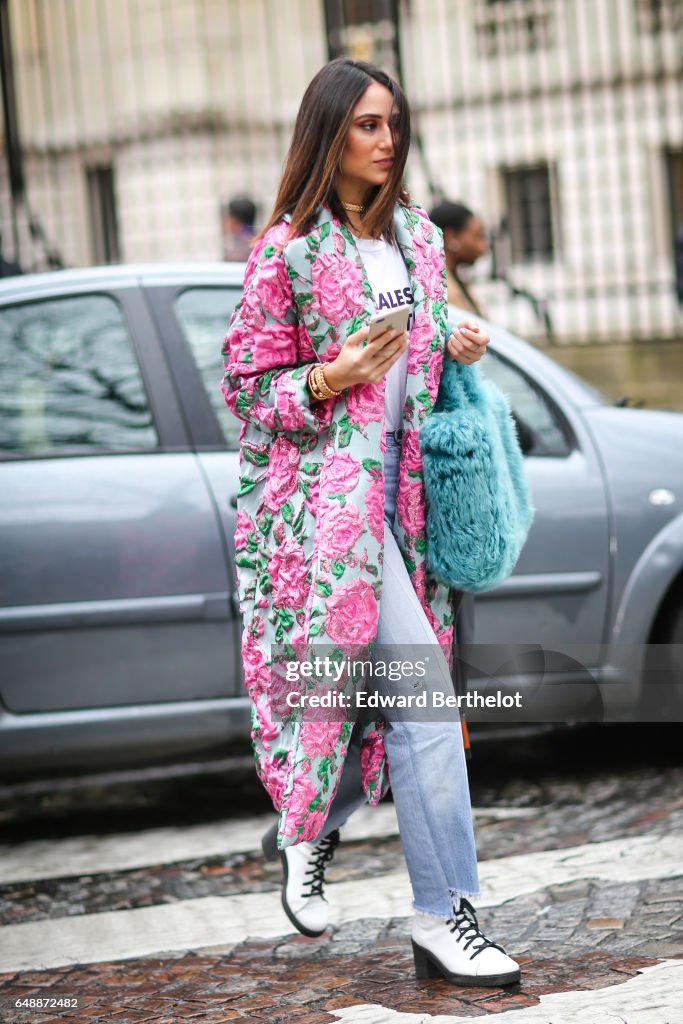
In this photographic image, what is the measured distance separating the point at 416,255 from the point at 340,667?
866 mm

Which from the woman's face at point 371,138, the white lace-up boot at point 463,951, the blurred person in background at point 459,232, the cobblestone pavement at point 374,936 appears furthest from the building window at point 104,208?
the white lace-up boot at point 463,951

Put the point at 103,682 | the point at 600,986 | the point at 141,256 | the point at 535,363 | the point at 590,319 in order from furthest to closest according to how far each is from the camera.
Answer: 1. the point at 141,256
2. the point at 590,319
3. the point at 535,363
4. the point at 103,682
5. the point at 600,986

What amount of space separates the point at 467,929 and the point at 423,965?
0.14 m

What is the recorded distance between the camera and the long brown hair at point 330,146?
120 inches

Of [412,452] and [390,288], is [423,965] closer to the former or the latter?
[412,452]

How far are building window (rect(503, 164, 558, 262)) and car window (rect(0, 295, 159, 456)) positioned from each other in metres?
14.2

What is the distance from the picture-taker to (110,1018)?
3.11 m

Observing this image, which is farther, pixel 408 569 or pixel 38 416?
pixel 38 416

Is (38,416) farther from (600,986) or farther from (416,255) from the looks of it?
(600,986)

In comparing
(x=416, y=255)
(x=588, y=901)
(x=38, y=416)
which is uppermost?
(x=416, y=255)

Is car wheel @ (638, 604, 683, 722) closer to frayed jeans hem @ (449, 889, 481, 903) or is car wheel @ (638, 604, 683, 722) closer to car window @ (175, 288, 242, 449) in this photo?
car window @ (175, 288, 242, 449)

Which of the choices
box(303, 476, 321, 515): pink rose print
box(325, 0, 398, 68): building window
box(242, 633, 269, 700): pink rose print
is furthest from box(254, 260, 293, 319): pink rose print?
box(325, 0, 398, 68): building window

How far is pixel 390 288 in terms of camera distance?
3098mm

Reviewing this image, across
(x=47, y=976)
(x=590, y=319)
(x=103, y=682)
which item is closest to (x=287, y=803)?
(x=47, y=976)
